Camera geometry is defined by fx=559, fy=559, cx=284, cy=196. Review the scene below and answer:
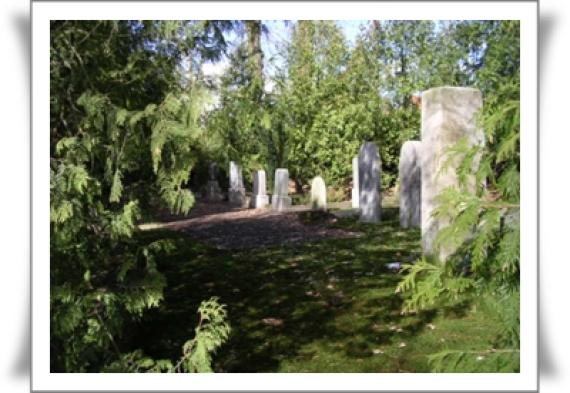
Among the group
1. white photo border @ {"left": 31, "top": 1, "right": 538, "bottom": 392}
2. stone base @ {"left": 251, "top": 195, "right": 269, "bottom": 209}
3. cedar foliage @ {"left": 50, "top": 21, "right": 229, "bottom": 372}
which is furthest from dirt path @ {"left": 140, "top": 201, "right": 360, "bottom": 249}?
white photo border @ {"left": 31, "top": 1, "right": 538, "bottom": 392}

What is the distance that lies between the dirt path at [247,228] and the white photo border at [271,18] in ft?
20.7

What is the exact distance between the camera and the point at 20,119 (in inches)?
106

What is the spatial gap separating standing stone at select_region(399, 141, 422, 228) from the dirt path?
1.16 metres

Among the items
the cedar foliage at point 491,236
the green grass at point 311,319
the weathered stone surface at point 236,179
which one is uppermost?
the weathered stone surface at point 236,179

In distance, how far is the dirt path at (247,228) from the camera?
973 cm

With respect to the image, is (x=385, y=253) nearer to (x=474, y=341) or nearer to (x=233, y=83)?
(x=474, y=341)

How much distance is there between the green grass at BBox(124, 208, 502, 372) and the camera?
12.3ft

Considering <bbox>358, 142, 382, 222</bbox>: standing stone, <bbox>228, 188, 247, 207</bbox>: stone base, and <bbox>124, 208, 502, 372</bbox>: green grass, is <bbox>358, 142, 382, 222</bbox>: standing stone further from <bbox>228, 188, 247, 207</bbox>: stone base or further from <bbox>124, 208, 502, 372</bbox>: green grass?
<bbox>228, 188, 247, 207</bbox>: stone base

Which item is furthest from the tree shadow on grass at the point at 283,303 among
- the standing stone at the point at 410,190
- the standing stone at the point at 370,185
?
the standing stone at the point at 370,185

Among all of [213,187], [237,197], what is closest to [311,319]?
[237,197]

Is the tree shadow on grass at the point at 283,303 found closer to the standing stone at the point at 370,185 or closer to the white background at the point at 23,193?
the white background at the point at 23,193

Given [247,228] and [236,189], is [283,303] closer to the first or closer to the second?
[247,228]

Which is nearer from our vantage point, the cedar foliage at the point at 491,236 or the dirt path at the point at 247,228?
the cedar foliage at the point at 491,236
